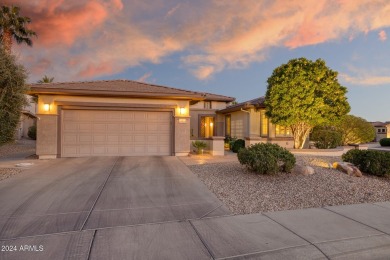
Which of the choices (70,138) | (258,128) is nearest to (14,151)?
(70,138)

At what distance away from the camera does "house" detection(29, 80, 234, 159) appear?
38.1 feet

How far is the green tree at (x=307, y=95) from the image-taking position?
1323cm

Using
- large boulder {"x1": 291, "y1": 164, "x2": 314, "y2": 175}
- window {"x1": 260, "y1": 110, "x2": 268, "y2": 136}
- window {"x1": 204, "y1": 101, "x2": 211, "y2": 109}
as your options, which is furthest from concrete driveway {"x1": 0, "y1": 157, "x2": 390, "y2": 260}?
window {"x1": 204, "y1": 101, "x2": 211, "y2": 109}

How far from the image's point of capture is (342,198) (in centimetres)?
590

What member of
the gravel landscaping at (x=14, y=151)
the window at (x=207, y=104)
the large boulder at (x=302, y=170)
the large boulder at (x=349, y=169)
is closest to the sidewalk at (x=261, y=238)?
the large boulder at (x=302, y=170)

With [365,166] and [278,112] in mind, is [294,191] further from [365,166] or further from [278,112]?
[278,112]

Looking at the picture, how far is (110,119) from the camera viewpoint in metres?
12.4

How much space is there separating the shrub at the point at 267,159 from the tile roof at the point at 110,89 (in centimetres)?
590

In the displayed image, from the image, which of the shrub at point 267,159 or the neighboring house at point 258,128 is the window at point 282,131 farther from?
the shrub at point 267,159

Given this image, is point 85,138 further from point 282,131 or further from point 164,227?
point 282,131

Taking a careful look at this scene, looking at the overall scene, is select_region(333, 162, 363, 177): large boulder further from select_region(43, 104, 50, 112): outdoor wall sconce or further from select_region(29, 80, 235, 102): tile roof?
select_region(43, 104, 50, 112): outdoor wall sconce

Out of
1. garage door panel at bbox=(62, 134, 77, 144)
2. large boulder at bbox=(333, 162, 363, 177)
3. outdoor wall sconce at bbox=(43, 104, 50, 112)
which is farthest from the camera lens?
garage door panel at bbox=(62, 134, 77, 144)

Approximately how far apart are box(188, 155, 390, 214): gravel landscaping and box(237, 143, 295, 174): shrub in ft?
0.86

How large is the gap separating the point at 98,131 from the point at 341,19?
14.3 m
